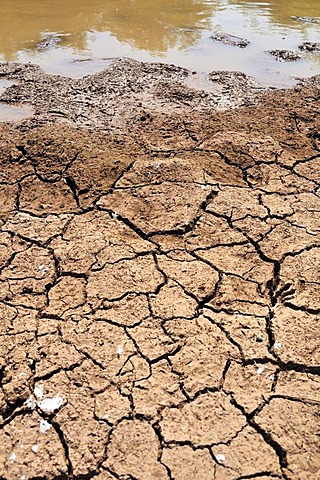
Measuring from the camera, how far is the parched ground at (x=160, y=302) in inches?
89.7

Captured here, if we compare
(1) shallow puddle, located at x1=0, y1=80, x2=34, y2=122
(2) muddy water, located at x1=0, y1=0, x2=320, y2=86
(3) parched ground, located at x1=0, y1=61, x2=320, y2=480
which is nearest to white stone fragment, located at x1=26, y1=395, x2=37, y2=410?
(3) parched ground, located at x1=0, y1=61, x2=320, y2=480

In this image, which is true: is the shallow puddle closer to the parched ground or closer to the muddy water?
the parched ground

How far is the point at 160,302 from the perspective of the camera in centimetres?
294

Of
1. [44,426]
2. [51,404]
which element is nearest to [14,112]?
[51,404]

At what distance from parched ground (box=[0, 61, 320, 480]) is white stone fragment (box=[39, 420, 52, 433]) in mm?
20

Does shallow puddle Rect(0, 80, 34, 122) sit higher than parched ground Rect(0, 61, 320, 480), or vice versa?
shallow puddle Rect(0, 80, 34, 122)

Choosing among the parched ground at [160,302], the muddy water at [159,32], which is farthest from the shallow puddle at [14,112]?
the muddy water at [159,32]

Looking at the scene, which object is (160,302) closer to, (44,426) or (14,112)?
(44,426)

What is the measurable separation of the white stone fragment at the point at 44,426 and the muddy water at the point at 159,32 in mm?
4926

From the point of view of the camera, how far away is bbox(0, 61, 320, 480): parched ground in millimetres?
2277

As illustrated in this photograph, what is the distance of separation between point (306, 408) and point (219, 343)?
56 centimetres

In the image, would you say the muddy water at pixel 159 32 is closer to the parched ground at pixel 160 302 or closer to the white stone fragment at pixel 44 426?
the parched ground at pixel 160 302

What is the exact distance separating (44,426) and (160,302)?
0.97 meters

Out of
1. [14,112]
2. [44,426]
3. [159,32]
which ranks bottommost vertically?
[44,426]
